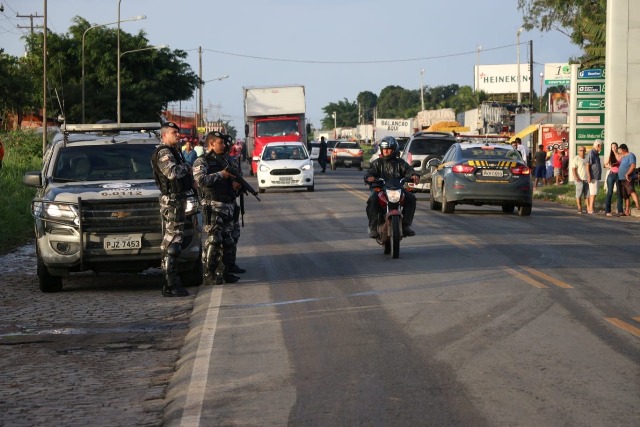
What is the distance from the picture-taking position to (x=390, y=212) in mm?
16062

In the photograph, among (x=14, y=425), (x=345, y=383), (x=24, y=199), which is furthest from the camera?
(x=24, y=199)

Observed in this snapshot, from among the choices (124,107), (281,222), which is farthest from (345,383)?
(124,107)

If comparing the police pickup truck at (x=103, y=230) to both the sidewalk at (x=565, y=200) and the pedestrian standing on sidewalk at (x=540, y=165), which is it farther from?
the pedestrian standing on sidewalk at (x=540, y=165)

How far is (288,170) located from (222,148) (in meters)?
22.3

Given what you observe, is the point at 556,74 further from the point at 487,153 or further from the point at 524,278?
the point at 524,278

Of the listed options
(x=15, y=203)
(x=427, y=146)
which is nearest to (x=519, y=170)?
(x=427, y=146)

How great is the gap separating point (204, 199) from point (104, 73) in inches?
2415

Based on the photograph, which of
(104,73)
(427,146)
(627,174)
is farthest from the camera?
(104,73)

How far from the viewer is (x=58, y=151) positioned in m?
14.5

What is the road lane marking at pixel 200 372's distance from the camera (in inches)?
280

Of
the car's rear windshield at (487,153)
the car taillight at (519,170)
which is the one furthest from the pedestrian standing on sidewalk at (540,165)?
the car taillight at (519,170)

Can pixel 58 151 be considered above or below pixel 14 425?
above

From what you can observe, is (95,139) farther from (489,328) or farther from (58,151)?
(489,328)

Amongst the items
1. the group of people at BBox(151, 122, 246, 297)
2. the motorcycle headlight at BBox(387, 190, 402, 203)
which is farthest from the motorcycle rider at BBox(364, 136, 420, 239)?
the group of people at BBox(151, 122, 246, 297)
